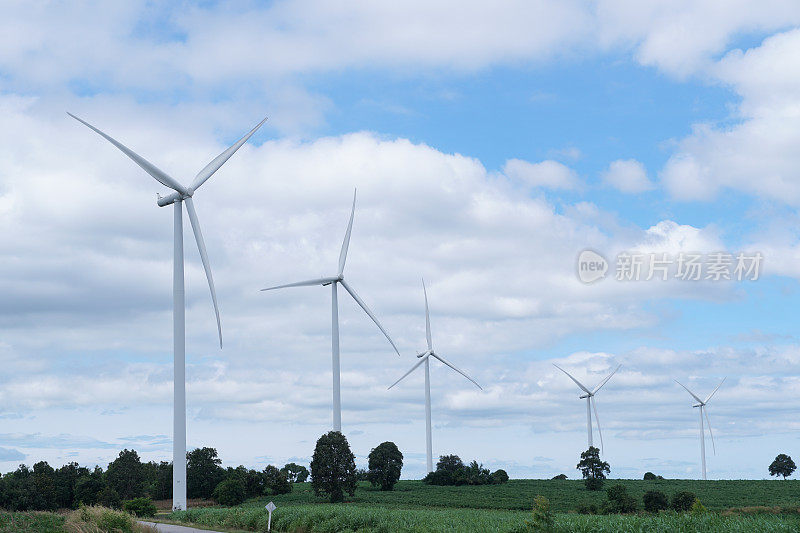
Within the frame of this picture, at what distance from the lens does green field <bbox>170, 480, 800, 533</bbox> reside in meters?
29.2

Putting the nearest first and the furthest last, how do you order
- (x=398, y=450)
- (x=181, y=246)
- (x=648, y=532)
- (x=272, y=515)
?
(x=648, y=532) → (x=272, y=515) → (x=181, y=246) → (x=398, y=450)

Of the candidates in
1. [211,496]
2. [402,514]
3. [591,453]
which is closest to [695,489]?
[591,453]

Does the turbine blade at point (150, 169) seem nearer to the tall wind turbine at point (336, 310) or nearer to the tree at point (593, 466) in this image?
the tall wind turbine at point (336, 310)

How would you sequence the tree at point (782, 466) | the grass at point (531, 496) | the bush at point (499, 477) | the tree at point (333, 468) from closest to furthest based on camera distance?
the grass at point (531, 496) → the tree at point (333, 468) → the bush at point (499, 477) → the tree at point (782, 466)

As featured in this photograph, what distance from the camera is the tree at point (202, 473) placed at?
97.8 m

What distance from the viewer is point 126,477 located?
96.2 meters

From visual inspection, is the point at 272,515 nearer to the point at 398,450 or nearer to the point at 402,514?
the point at 402,514

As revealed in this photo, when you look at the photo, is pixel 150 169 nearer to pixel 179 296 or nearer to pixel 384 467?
pixel 179 296

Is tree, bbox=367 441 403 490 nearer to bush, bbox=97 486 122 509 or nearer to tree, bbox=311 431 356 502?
tree, bbox=311 431 356 502

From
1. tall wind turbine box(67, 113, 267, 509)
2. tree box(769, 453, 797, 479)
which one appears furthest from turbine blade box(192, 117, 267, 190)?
tree box(769, 453, 797, 479)

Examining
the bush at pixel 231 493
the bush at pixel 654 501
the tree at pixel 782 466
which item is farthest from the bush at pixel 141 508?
the tree at pixel 782 466

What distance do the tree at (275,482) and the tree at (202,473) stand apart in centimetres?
555

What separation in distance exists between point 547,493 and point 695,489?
22.0m

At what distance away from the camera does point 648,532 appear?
28.3m
